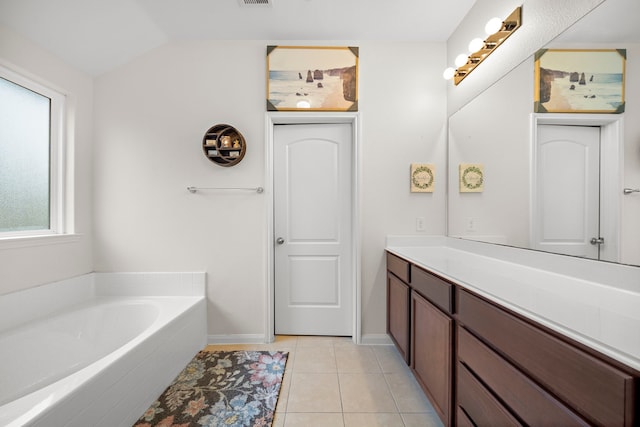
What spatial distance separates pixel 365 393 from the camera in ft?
5.50

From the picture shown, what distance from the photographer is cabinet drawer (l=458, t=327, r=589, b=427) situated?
0.70m

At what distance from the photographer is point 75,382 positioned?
1.09 m

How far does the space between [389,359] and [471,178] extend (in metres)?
1.50

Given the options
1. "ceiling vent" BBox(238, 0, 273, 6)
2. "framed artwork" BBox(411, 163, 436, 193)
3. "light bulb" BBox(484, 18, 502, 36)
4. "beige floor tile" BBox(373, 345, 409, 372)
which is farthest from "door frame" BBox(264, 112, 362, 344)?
"light bulb" BBox(484, 18, 502, 36)

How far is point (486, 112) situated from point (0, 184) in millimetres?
3179

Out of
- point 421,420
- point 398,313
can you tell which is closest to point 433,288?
point 398,313

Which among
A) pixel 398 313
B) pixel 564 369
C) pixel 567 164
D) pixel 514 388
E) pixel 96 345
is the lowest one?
pixel 96 345

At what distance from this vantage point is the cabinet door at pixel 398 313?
5.89ft

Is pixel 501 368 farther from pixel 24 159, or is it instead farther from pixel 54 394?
pixel 24 159

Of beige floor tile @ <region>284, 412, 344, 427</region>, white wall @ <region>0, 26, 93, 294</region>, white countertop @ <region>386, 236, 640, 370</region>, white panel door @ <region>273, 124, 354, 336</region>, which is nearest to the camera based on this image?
white countertop @ <region>386, 236, 640, 370</region>

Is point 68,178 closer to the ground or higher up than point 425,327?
higher up

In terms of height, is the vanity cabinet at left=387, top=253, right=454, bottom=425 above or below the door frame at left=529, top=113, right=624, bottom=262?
below

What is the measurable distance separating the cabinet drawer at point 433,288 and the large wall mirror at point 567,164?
1.67 ft

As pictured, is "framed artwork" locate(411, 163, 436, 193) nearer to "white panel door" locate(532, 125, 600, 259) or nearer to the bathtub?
"white panel door" locate(532, 125, 600, 259)
